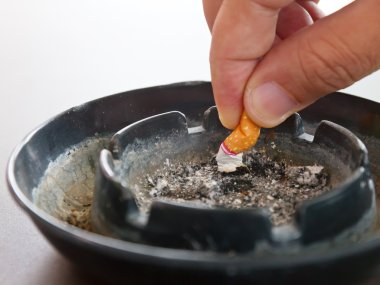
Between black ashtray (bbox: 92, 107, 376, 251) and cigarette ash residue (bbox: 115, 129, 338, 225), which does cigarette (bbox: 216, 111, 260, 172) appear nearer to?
cigarette ash residue (bbox: 115, 129, 338, 225)

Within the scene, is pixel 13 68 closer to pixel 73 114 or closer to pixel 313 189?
pixel 73 114

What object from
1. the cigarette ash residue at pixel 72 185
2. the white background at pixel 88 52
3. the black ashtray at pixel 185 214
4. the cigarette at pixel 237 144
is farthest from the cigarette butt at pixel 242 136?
the white background at pixel 88 52

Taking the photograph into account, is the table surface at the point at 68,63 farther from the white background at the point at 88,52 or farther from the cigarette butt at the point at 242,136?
the cigarette butt at the point at 242,136

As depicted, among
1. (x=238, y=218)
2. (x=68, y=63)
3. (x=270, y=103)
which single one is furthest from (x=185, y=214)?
(x=68, y=63)

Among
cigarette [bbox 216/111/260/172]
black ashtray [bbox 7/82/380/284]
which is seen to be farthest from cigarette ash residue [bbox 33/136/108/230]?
cigarette [bbox 216/111/260/172]

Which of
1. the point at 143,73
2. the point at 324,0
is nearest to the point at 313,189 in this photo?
the point at 143,73

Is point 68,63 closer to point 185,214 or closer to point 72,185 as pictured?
point 72,185
